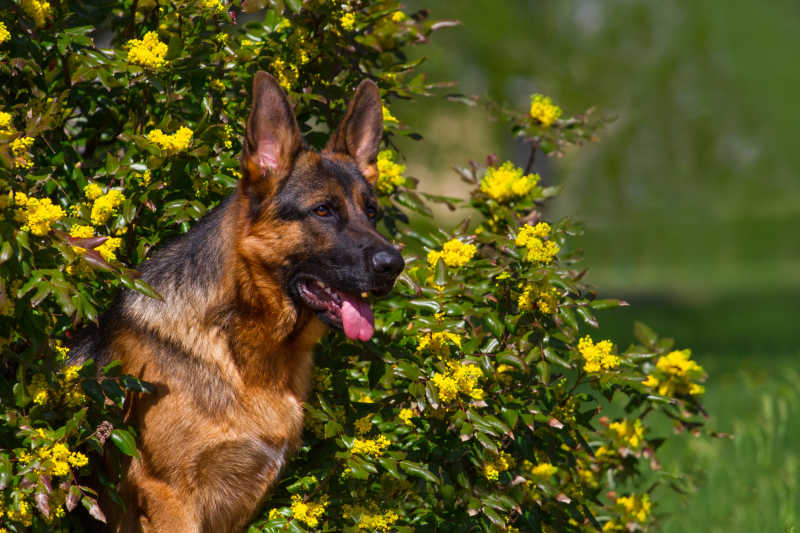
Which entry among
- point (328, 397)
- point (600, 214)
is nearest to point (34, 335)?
point (328, 397)

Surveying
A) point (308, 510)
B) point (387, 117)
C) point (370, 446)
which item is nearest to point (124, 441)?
point (308, 510)

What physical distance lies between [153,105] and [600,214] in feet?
70.1

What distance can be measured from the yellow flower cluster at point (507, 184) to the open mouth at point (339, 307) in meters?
0.92

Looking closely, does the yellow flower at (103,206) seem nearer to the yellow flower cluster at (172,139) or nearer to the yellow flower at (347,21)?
the yellow flower cluster at (172,139)

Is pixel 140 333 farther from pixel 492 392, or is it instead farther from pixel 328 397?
pixel 492 392

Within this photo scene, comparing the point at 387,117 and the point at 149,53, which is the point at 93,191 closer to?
the point at 149,53

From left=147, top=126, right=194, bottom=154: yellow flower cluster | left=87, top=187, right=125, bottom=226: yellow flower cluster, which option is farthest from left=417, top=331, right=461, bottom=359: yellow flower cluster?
left=87, top=187, right=125, bottom=226: yellow flower cluster

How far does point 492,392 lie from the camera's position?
407 centimetres

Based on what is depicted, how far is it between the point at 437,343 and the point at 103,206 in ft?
4.73

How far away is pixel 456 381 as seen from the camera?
374 cm

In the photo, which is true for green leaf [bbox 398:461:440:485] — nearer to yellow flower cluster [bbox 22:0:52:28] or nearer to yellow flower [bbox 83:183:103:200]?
yellow flower [bbox 83:183:103:200]

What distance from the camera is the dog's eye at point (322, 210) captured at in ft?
13.2

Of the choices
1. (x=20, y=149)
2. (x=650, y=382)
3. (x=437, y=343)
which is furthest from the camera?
(x=650, y=382)

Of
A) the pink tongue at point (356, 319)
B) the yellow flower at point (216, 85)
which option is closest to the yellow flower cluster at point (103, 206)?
the yellow flower at point (216, 85)
